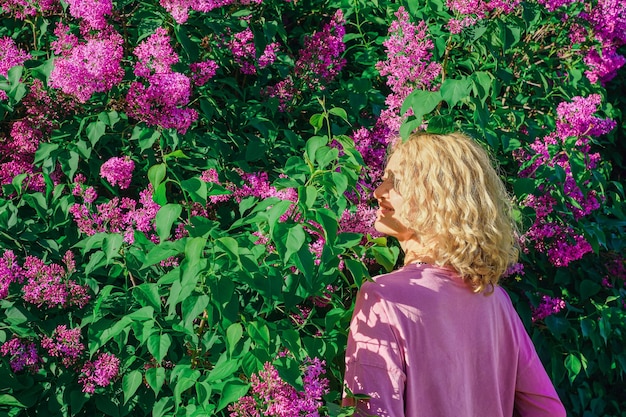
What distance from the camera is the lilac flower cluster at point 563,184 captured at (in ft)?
8.51

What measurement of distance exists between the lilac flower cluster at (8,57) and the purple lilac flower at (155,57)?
1.21 ft

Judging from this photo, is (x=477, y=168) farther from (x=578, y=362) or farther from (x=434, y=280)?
(x=578, y=362)

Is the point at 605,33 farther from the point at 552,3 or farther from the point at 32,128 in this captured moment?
the point at 32,128

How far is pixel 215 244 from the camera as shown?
157 centimetres

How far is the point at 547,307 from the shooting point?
2.75 metres

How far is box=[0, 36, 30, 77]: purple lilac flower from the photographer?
2.21 metres

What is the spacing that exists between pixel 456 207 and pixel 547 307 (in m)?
1.11

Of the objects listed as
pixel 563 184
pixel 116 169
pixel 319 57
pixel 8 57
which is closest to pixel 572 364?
pixel 563 184

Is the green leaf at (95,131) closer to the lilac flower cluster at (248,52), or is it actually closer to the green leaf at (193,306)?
the lilac flower cluster at (248,52)

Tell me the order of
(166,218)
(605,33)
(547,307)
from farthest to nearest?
(605,33) → (547,307) → (166,218)

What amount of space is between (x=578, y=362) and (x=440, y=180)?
1290 mm

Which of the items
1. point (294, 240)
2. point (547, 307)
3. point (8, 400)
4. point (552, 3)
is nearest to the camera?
point (294, 240)

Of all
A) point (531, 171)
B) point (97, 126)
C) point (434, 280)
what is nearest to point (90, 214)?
point (97, 126)

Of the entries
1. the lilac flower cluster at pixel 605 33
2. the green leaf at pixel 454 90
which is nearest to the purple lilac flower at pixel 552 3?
the lilac flower cluster at pixel 605 33
